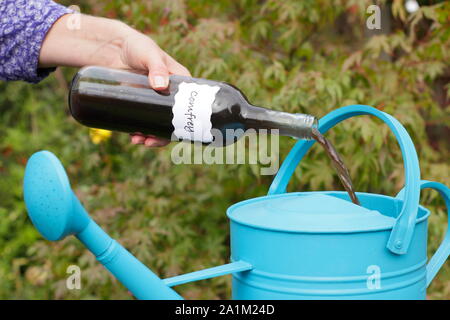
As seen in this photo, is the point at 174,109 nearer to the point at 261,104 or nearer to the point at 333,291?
the point at 333,291

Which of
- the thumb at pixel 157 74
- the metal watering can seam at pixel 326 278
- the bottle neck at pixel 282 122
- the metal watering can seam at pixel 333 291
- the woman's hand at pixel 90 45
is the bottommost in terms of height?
the metal watering can seam at pixel 333 291

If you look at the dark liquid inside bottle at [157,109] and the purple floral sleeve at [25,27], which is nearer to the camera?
the dark liquid inside bottle at [157,109]

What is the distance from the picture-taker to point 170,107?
109 centimetres

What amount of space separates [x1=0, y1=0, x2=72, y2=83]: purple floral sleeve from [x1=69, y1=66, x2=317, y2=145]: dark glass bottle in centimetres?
24

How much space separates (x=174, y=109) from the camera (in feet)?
3.27

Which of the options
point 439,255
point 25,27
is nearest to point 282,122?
point 439,255

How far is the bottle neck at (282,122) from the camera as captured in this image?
3.29ft

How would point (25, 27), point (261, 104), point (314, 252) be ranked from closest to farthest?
point (314, 252) < point (25, 27) < point (261, 104)

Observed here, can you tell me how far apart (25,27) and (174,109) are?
57 cm

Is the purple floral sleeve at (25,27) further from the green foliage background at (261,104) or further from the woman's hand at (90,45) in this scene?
the green foliage background at (261,104)

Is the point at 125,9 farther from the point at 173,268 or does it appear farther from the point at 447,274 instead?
the point at 447,274

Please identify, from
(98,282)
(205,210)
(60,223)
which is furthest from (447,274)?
(60,223)

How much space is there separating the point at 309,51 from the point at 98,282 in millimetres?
1130

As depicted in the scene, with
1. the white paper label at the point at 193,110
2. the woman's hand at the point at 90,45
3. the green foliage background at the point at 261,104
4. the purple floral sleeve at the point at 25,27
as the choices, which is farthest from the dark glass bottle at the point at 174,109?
the green foliage background at the point at 261,104
